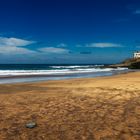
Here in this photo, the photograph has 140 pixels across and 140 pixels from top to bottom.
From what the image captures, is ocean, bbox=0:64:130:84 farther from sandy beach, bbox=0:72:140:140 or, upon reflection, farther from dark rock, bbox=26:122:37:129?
dark rock, bbox=26:122:37:129

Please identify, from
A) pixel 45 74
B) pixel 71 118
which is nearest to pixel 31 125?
pixel 71 118

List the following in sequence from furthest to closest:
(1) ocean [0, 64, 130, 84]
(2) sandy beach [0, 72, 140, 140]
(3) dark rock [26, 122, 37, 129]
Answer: (1) ocean [0, 64, 130, 84] → (3) dark rock [26, 122, 37, 129] → (2) sandy beach [0, 72, 140, 140]

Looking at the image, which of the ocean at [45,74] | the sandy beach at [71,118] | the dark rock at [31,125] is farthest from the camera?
the ocean at [45,74]

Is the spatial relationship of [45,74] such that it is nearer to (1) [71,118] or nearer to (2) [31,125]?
(1) [71,118]

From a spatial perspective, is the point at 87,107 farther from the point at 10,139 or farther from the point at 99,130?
the point at 10,139

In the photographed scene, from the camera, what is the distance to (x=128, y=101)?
10.0 metres

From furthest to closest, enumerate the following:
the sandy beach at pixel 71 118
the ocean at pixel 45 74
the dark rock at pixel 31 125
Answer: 1. the ocean at pixel 45 74
2. the dark rock at pixel 31 125
3. the sandy beach at pixel 71 118

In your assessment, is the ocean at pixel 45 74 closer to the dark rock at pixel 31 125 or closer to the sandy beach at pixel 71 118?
the sandy beach at pixel 71 118

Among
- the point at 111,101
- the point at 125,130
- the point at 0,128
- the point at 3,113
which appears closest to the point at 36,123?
the point at 0,128

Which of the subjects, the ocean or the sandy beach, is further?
the ocean

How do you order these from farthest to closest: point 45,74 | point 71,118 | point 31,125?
point 45,74
point 71,118
point 31,125

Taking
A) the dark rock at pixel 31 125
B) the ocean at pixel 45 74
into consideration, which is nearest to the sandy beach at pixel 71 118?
the dark rock at pixel 31 125

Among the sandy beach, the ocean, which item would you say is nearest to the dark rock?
the sandy beach

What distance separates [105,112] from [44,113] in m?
1.77
